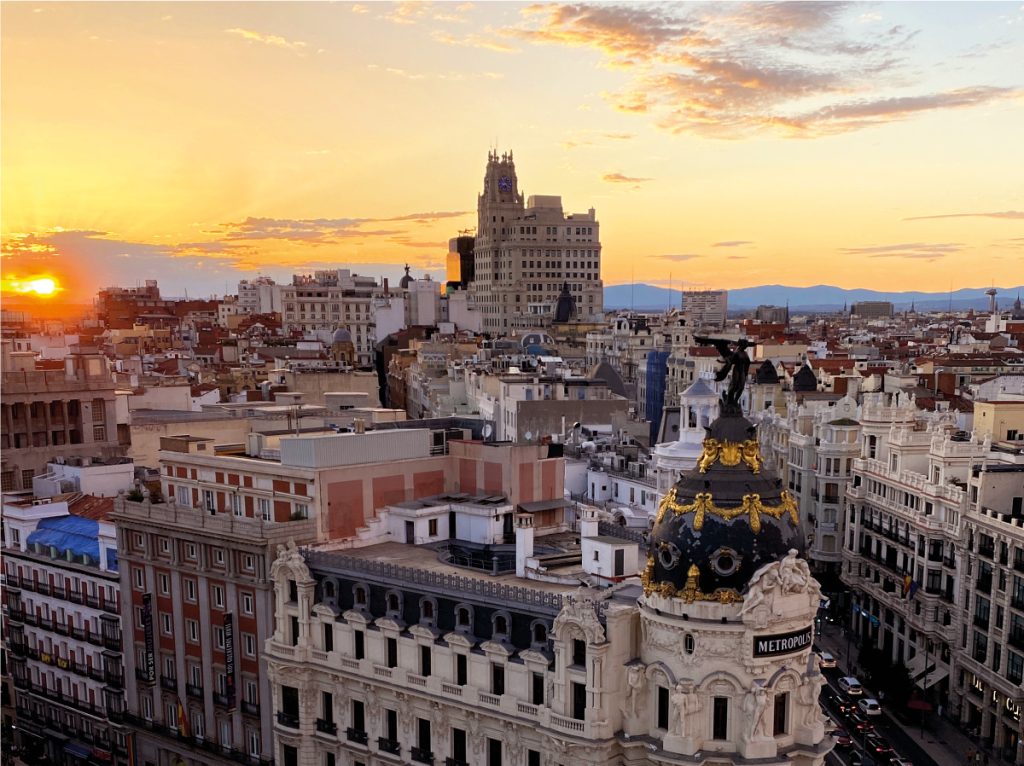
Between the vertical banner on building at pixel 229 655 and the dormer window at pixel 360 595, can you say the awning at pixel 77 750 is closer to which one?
the vertical banner on building at pixel 229 655

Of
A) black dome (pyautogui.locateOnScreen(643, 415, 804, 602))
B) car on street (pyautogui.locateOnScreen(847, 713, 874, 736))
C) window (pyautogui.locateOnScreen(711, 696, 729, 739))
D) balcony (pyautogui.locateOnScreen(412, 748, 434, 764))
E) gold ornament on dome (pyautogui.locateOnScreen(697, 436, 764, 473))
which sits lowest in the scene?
car on street (pyautogui.locateOnScreen(847, 713, 874, 736))

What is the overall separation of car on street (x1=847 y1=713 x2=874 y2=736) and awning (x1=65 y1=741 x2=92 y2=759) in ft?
171

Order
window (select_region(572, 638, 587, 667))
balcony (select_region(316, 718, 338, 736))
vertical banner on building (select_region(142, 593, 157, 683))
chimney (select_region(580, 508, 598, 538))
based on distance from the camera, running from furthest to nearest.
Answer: vertical banner on building (select_region(142, 593, 157, 683)), balcony (select_region(316, 718, 338, 736)), chimney (select_region(580, 508, 598, 538)), window (select_region(572, 638, 587, 667))

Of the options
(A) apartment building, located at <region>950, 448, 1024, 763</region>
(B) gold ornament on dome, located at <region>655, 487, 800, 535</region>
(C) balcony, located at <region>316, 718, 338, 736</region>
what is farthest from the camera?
(A) apartment building, located at <region>950, 448, 1024, 763</region>

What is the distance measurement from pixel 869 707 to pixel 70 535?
57437 mm

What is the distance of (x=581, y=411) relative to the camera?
341ft

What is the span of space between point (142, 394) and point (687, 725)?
8327cm

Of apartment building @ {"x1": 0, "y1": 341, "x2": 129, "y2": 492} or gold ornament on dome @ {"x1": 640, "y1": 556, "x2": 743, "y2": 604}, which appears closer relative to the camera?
gold ornament on dome @ {"x1": 640, "y1": 556, "x2": 743, "y2": 604}

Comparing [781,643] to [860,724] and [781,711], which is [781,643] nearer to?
[781,711]

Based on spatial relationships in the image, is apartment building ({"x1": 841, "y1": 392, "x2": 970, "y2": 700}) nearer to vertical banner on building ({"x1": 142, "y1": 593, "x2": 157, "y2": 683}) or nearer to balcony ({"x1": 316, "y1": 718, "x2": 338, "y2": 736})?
balcony ({"x1": 316, "y1": 718, "x2": 338, "y2": 736})

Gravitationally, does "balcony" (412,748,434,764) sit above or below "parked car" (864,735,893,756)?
above

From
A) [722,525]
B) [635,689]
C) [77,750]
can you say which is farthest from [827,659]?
[77,750]

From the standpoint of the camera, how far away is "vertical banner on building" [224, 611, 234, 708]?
5984cm

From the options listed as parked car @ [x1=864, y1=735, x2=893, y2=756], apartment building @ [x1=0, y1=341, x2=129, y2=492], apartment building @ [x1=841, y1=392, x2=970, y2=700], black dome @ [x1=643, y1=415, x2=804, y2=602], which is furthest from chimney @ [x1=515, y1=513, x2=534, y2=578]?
apartment building @ [x1=0, y1=341, x2=129, y2=492]
